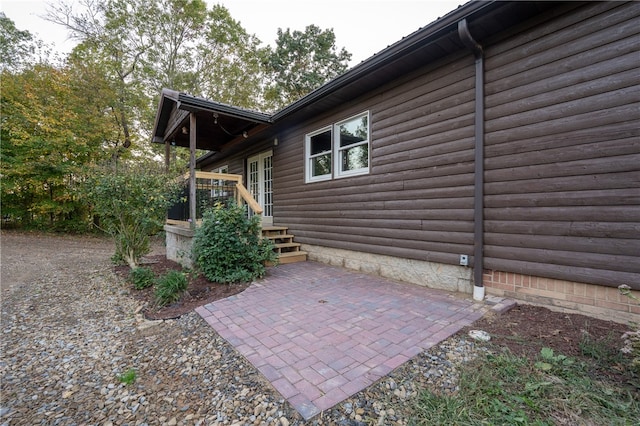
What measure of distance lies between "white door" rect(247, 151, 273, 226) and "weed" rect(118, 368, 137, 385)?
18.8ft

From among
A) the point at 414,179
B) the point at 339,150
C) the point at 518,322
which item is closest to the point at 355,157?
the point at 339,150

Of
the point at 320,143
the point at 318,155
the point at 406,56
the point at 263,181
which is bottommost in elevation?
the point at 263,181

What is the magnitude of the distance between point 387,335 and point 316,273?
2.53m

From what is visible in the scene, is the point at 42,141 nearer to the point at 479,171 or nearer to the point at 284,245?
the point at 284,245

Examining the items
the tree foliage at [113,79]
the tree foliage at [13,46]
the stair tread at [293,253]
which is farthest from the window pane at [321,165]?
the tree foliage at [13,46]

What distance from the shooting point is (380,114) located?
15.1 ft

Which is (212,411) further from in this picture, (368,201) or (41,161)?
(41,161)

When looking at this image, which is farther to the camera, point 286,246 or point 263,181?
point 263,181

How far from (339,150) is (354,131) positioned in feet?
1.56

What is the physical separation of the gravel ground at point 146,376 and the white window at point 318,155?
381cm

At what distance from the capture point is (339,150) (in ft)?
17.9

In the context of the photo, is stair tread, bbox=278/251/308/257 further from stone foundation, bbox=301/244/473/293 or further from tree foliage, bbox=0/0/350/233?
tree foliage, bbox=0/0/350/233

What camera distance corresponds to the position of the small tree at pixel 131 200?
4.78 metres

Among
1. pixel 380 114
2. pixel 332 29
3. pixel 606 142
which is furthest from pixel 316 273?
pixel 332 29
